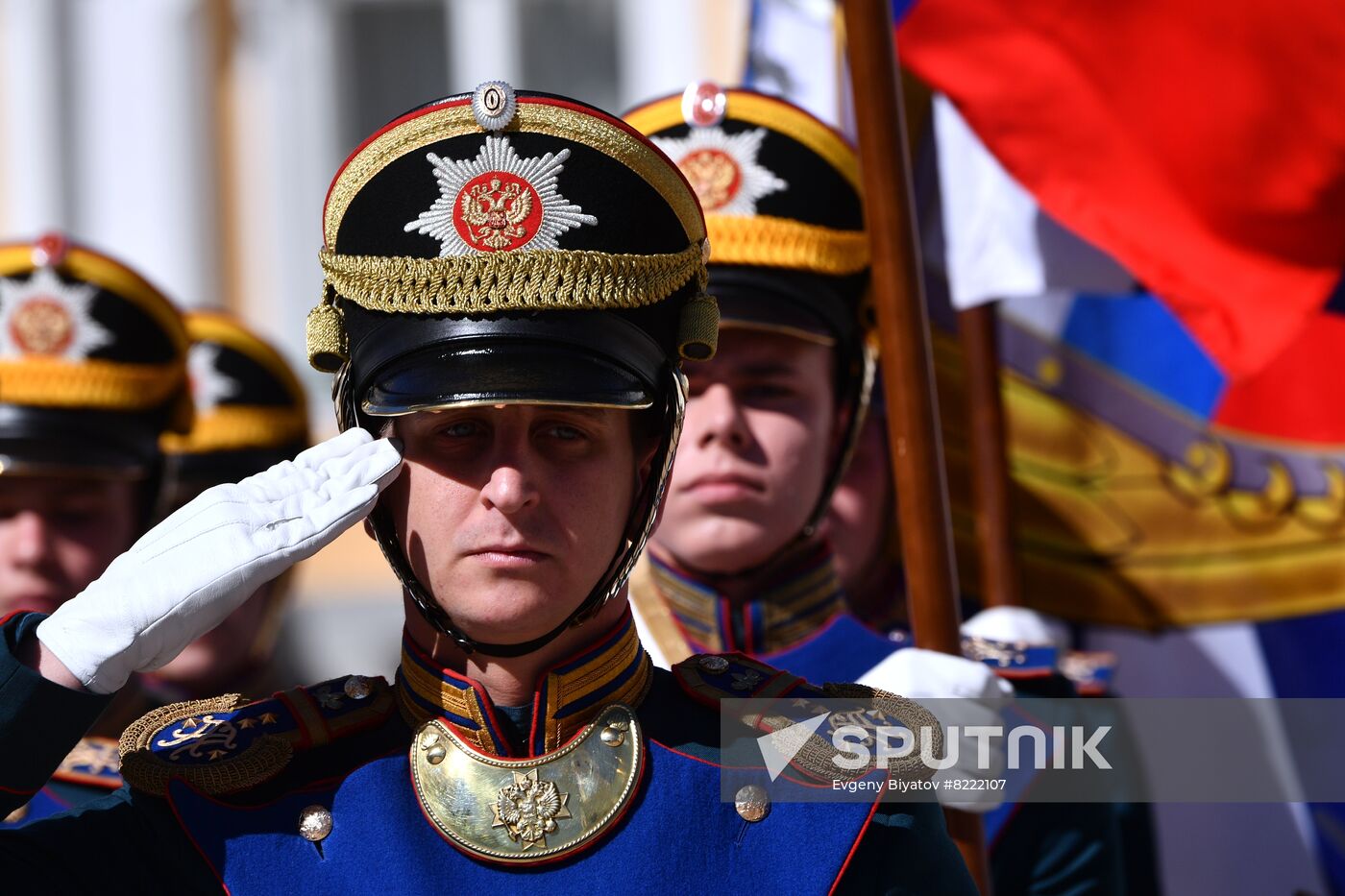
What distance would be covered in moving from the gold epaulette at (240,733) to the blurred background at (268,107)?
6764mm

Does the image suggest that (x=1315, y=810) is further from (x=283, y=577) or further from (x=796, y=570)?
(x=283, y=577)

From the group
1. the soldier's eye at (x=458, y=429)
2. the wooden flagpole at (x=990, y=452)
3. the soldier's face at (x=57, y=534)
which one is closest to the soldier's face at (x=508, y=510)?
the soldier's eye at (x=458, y=429)

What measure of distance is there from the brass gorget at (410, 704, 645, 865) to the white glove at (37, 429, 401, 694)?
0.32m

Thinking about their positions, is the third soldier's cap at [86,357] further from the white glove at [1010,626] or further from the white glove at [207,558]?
the white glove at [1010,626]

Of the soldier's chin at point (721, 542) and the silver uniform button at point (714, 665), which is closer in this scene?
the silver uniform button at point (714, 665)

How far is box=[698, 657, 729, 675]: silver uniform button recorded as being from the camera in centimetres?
279

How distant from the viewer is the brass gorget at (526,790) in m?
2.45

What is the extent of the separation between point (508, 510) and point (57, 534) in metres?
2.07

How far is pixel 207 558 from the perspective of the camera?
2.45 m

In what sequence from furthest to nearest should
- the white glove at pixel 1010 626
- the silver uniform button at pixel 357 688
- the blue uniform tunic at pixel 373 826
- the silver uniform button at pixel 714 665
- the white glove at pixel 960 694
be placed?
1. the white glove at pixel 1010 626
2. the white glove at pixel 960 694
3. the silver uniform button at pixel 714 665
4. the silver uniform button at pixel 357 688
5. the blue uniform tunic at pixel 373 826

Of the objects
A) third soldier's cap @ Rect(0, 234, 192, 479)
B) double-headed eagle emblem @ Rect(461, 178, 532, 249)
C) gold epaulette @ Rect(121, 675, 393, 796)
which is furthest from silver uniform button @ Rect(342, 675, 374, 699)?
third soldier's cap @ Rect(0, 234, 192, 479)

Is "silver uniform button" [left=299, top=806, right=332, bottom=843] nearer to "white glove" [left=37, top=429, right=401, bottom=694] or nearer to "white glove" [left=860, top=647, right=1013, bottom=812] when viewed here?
"white glove" [left=37, top=429, right=401, bottom=694]

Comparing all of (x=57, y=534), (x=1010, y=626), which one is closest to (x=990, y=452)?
(x=1010, y=626)

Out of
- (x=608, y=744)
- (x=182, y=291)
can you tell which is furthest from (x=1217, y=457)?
(x=182, y=291)
